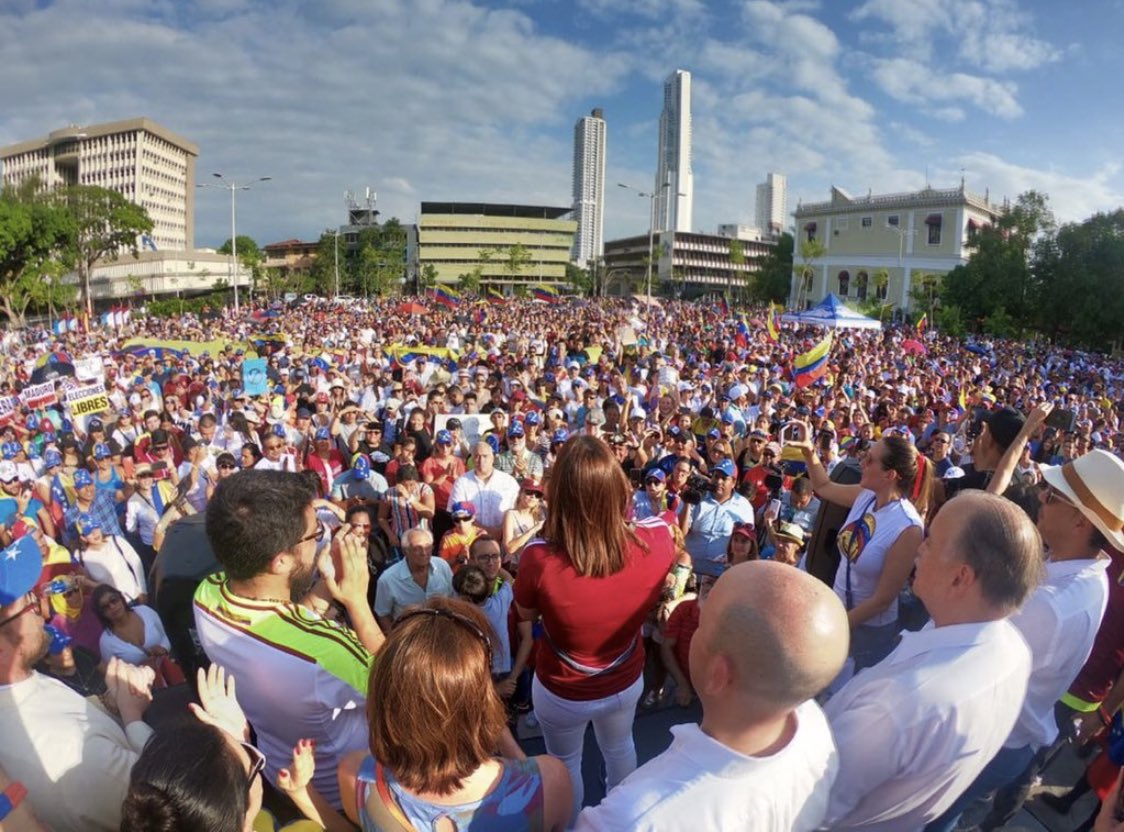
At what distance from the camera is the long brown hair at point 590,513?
88.9 inches

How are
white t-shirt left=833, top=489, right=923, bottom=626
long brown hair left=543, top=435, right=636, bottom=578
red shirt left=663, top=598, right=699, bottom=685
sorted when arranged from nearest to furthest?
long brown hair left=543, top=435, right=636, bottom=578
white t-shirt left=833, top=489, right=923, bottom=626
red shirt left=663, top=598, right=699, bottom=685

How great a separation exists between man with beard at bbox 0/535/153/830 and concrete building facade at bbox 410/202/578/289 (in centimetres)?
10365

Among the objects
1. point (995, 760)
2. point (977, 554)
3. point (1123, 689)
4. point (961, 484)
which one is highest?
point (977, 554)

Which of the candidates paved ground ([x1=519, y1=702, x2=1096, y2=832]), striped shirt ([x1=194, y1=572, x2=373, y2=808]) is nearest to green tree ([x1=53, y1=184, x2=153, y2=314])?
paved ground ([x1=519, y1=702, x2=1096, y2=832])

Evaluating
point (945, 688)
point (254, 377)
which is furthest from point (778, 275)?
point (945, 688)

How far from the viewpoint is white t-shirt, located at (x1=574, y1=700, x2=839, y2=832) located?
1.25 m

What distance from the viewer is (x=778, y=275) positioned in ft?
254

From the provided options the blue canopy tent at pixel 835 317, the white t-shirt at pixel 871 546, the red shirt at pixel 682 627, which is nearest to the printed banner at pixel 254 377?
the red shirt at pixel 682 627

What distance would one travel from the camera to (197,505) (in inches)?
232

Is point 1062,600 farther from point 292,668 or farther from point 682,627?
point 292,668

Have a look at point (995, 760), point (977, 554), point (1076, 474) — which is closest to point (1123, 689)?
point (995, 760)

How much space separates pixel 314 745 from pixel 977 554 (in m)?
1.92

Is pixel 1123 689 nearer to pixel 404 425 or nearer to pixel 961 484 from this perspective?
pixel 961 484

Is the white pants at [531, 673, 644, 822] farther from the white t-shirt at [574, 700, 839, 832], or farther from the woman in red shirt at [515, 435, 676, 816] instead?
the white t-shirt at [574, 700, 839, 832]
